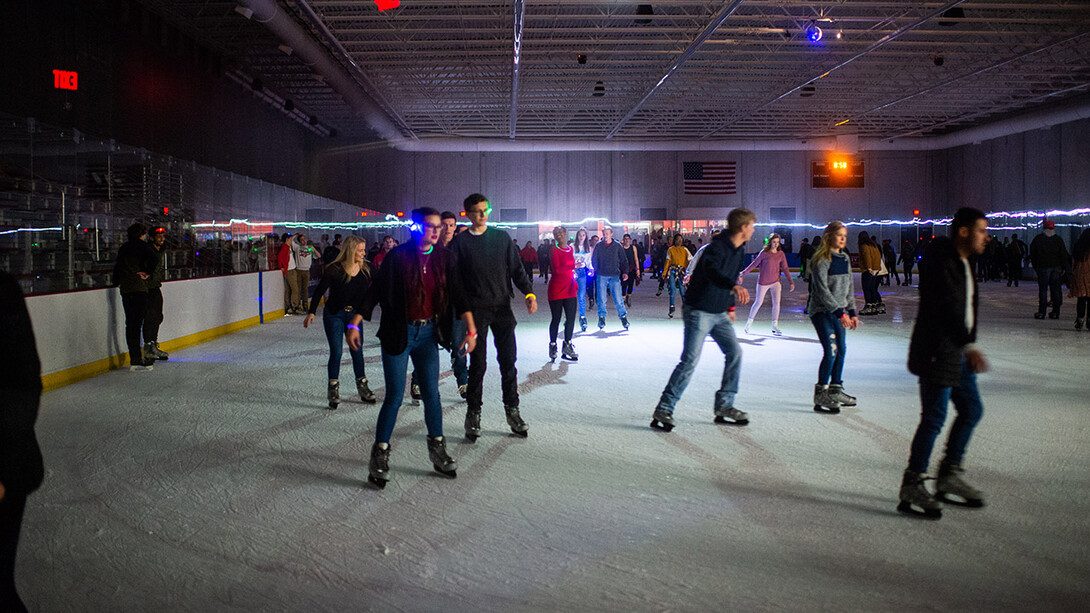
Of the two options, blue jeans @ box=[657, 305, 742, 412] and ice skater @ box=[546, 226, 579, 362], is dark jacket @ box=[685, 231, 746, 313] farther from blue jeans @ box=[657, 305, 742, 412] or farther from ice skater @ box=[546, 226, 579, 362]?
ice skater @ box=[546, 226, 579, 362]

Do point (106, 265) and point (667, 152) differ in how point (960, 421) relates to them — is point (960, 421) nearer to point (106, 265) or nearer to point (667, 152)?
point (106, 265)

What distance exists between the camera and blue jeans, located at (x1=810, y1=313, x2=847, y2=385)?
237 inches

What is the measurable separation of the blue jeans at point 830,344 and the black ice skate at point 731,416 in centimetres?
79

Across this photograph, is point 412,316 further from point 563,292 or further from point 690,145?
point 690,145

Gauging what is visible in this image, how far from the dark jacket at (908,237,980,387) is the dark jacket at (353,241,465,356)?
2.21m

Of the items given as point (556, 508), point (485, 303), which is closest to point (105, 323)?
point (485, 303)

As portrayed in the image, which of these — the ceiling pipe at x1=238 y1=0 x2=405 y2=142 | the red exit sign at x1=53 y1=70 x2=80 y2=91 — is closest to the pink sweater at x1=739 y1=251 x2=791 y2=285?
the ceiling pipe at x1=238 y1=0 x2=405 y2=142

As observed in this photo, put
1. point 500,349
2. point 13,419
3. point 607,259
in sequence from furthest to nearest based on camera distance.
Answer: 1. point 607,259
2. point 500,349
3. point 13,419

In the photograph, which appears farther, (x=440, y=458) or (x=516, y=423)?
(x=516, y=423)

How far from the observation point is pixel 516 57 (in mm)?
18594

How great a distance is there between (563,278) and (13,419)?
687 cm

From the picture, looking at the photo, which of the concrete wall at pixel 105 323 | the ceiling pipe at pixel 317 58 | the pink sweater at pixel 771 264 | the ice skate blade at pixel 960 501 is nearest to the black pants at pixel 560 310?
the pink sweater at pixel 771 264

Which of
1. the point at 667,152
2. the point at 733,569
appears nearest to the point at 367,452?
the point at 733,569

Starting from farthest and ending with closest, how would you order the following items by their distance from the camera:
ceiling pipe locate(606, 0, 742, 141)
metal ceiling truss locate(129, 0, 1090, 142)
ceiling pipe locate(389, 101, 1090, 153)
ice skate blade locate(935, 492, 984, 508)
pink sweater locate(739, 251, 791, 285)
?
ceiling pipe locate(389, 101, 1090, 153) → metal ceiling truss locate(129, 0, 1090, 142) → ceiling pipe locate(606, 0, 742, 141) → pink sweater locate(739, 251, 791, 285) → ice skate blade locate(935, 492, 984, 508)
